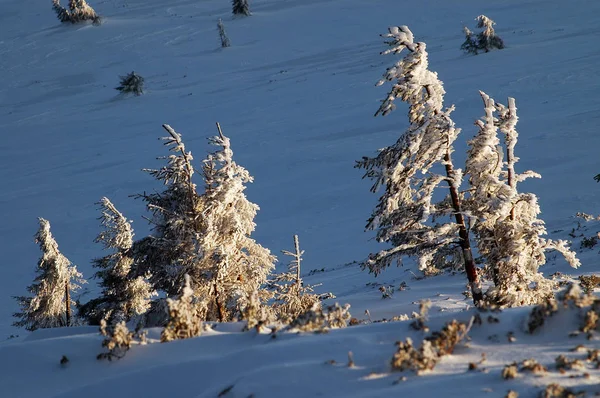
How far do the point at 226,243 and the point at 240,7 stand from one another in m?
58.4

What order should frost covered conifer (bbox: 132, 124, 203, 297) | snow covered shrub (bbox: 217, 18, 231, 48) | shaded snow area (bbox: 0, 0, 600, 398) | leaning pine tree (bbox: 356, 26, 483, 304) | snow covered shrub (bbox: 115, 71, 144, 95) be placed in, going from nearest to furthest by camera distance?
shaded snow area (bbox: 0, 0, 600, 398), leaning pine tree (bbox: 356, 26, 483, 304), frost covered conifer (bbox: 132, 124, 203, 297), snow covered shrub (bbox: 115, 71, 144, 95), snow covered shrub (bbox: 217, 18, 231, 48)

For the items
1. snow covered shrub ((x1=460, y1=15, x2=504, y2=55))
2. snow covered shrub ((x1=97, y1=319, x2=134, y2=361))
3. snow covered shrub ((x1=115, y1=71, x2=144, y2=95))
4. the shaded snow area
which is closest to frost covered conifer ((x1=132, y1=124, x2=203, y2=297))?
the shaded snow area

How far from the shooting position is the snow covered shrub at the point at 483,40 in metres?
47.7

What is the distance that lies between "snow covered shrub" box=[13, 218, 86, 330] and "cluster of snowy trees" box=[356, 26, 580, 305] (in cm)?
1190

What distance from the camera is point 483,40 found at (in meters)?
47.8

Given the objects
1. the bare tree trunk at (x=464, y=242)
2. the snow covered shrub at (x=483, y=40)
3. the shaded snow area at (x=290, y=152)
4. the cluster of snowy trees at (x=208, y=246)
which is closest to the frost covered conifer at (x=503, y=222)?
the bare tree trunk at (x=464, y=242)

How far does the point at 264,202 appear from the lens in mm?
31562

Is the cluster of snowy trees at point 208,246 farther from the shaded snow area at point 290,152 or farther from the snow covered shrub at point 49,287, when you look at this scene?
the snow covered shrub at point 49,287

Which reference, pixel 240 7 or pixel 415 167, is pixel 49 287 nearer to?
pixel 415 167

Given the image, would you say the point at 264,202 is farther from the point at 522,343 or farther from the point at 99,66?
the point at 99,66

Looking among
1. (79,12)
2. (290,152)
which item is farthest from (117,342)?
(79,12)

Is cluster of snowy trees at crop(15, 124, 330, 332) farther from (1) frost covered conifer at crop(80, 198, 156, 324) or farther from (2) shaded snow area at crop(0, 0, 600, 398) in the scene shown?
(1) frost covered conifer at crop(80, 198, 156, 324)

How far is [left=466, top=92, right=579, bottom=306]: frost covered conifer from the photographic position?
10.8m

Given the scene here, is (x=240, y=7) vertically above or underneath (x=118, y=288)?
above
